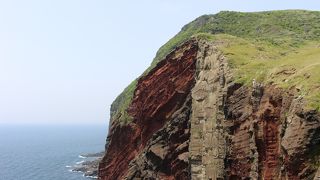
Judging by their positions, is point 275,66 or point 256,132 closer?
point 256,132

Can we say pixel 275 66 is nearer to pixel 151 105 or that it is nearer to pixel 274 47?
pixel 274 47

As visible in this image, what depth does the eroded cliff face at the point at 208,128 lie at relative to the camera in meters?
25.4

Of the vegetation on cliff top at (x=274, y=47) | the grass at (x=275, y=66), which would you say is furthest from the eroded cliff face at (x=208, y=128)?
the vegetation on cliff top at (x=274, y=47)

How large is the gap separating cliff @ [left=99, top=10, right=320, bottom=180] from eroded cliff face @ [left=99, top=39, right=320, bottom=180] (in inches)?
2.5

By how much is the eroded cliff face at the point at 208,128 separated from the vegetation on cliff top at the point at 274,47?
91cm

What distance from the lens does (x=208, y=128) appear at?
37438mm

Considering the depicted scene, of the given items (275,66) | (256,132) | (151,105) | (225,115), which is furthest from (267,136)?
(151,105)

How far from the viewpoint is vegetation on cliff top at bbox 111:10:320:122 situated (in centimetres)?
2883

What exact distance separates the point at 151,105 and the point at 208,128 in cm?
1413

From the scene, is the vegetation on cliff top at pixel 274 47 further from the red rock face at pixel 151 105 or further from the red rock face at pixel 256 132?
the red rock face at pixel 151 105

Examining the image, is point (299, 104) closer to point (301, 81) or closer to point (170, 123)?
point (301, 81)

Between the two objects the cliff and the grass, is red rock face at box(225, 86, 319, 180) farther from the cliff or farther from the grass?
the grass

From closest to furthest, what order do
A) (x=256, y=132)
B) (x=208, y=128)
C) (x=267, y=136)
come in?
(x=267, y=136) < (x=256, y=132) < (x=208, y=128)

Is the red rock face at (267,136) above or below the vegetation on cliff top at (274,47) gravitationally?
below
